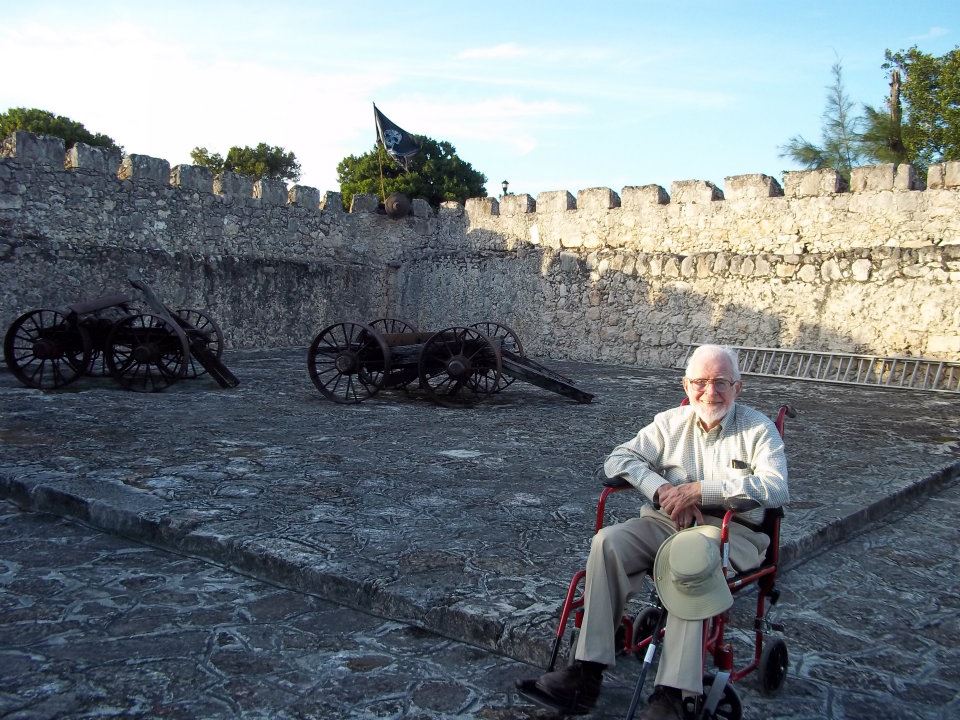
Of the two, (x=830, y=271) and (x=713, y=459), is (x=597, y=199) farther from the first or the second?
(x=713, y=459)

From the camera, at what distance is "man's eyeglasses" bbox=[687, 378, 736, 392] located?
9.38ft

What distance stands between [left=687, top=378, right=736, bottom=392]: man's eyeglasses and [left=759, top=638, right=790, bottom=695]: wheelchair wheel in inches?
32.9

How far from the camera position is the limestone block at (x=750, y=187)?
1191 cm

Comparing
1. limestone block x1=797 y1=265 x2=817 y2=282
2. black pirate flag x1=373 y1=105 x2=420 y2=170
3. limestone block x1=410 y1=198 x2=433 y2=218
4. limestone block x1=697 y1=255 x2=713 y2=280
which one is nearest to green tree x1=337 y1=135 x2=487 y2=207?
black pirate flag x1=373 y1=105 x2=420 y2=170

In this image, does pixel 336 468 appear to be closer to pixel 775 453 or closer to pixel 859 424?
pixel 775 453

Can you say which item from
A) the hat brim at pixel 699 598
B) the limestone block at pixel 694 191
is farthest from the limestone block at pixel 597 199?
the hat brim at pixel 699 598

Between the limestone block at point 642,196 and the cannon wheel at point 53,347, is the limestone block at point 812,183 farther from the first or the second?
the cannon wheel at point 53,347

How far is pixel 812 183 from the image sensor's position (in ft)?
37.8

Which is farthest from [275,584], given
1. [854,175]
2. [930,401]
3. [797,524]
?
[854,175]

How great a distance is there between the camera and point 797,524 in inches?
163

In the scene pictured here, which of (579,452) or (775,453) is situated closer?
(775,453)

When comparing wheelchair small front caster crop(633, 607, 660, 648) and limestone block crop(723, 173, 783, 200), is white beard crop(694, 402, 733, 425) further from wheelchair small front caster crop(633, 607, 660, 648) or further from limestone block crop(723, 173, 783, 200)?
limestone block crop(723, 173, 783, 200)

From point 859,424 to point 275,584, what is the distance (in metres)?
5.85

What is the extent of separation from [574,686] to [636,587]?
37 centimetres
